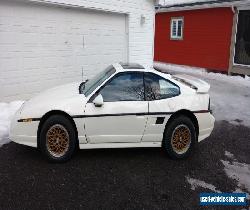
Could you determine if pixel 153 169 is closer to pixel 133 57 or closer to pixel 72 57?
pixel 72 57

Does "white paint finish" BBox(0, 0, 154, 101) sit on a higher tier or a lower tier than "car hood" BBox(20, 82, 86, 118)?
higher

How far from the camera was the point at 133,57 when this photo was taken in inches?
483

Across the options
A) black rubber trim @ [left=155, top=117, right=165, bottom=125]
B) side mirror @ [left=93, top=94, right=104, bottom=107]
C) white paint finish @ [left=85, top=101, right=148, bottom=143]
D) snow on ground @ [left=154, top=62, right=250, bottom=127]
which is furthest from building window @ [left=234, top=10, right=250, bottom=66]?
side mirror @ [left=93, top=94, right=104, bottom=107]

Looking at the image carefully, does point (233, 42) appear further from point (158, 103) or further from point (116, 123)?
point (116, 123)

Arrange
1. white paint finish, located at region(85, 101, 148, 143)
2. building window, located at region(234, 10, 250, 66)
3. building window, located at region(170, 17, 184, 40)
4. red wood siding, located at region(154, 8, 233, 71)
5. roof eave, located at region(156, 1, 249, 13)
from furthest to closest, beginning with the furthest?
building window, located at region(170, 17, 184, 40), red wood siding, located at region(154, 8, 233, 71), building window, located at region(234, 10, 250, 66), roof eave, located at region(156, 1, 249, 13), white paint finish, located at region(85, 101, 148, 143)

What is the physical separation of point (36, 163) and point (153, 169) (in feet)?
6.53

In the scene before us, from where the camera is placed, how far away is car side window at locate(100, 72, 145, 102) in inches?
207

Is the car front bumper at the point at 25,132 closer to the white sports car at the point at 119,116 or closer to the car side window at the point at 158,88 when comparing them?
the white sports car at the point at 119,116

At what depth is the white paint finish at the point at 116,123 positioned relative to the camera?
201 inches

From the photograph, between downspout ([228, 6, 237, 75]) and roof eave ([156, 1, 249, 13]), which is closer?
roof eave ([156, 1, 249, 13])

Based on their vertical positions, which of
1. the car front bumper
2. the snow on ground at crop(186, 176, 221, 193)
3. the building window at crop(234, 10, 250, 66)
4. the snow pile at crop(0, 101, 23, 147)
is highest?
the building window at crop(234, 10, 250, 66)

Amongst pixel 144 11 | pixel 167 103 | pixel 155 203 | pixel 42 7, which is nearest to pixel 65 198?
pixel 155 203

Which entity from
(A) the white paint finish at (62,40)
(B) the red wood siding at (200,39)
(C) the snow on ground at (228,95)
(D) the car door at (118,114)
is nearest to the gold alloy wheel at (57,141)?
(D) the car door at (118,114)

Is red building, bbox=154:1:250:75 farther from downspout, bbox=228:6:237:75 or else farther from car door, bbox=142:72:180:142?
car door, bbox=142:72:180:142
